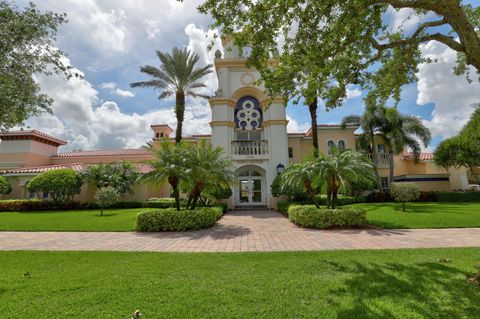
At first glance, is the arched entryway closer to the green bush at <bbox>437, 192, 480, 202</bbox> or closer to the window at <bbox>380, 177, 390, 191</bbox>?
the window at <bbox>380, 177, 390, 191</bbox>

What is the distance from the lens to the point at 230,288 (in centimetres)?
466

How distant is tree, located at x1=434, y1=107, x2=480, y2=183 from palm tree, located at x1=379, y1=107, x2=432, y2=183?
1578 mm

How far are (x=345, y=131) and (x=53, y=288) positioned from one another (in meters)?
27.7

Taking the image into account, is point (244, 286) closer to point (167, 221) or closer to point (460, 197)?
point (167, 221)

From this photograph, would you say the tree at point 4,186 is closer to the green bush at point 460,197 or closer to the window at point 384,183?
the window at point 384,183

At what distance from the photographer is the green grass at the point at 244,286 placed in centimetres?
382

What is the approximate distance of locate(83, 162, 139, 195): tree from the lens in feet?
76.1

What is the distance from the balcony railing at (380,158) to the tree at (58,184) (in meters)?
28.2

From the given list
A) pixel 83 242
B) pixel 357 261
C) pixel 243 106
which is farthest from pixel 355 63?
pixel 243 106

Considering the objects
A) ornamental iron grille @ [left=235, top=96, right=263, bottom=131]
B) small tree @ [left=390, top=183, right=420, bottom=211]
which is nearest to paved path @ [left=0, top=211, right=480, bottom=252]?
small tree @ [left=390, top=183, right=420, bottom=211]

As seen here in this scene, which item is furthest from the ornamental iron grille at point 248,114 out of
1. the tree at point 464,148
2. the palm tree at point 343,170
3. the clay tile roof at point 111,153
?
the tree at point 464,148

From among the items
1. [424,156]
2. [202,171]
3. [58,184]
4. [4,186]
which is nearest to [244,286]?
[202,171]

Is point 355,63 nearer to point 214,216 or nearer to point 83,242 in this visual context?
point 214,216

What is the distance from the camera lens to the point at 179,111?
2273 centimetres
